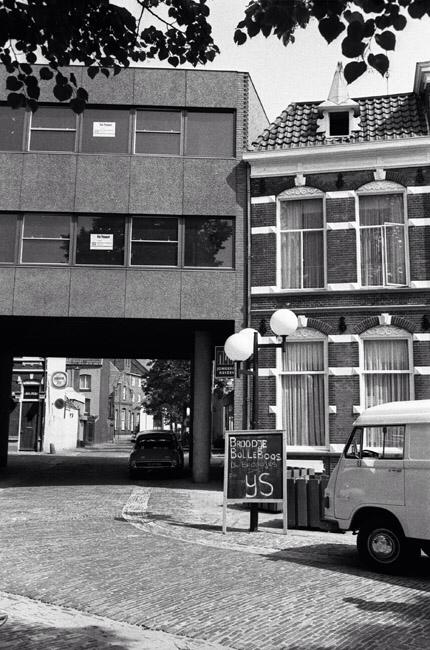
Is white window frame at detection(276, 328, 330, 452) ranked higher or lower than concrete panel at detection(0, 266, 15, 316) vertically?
lower

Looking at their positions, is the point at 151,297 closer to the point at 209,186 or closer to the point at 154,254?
the point at 154,254

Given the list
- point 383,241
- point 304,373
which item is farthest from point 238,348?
point 383,241

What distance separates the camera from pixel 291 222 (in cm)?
1864

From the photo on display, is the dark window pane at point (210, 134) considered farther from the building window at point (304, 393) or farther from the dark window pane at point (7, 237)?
the building window at point (304, 393)

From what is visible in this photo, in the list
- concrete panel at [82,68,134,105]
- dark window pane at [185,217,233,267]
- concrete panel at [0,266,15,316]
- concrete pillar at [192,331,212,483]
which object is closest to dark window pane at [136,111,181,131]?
concrete panel at [82,68,134,105]

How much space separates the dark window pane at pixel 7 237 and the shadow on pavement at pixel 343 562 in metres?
11.9

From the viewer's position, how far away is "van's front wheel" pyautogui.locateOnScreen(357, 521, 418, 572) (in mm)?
8656

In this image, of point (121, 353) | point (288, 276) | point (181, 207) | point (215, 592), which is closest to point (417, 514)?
point (215, 592)

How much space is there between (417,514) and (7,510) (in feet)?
31.0

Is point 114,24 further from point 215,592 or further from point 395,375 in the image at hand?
point 395,375

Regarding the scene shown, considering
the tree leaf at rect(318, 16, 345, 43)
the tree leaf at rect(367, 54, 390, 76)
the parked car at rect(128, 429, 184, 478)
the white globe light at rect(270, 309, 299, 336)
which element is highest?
the tree leaf at rect(318, 16, 345, 43)

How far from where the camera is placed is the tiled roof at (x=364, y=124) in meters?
18.5

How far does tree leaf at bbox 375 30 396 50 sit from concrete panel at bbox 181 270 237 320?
13.4 meters

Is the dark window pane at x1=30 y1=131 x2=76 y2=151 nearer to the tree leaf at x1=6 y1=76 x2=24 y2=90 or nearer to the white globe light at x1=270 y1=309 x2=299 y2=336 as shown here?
the white globe light at x1=270 y1=309 x2=299 y2=336
